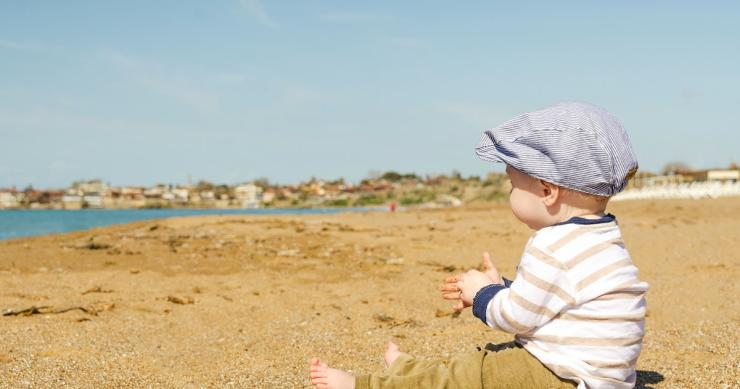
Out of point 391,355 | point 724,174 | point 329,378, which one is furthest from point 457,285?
point 724,174

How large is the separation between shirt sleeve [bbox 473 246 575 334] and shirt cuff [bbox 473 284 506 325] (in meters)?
0.11

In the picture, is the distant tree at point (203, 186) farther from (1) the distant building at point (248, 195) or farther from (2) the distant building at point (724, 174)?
(2) the distant building at point (724, 174)

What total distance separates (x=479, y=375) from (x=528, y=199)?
25.0 inches

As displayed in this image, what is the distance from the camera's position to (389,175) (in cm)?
8431

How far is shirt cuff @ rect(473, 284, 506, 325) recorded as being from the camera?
2186 mm

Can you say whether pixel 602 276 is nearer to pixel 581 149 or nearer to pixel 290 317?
pixel 581 149

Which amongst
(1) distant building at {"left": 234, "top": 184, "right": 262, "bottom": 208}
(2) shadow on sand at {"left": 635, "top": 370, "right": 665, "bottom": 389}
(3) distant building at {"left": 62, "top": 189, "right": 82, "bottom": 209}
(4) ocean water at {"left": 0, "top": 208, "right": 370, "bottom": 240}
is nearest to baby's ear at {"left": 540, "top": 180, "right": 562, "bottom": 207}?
(2) shadow on sand at {"left": 635, "top": 370, "right": 665, "bottom": 389}

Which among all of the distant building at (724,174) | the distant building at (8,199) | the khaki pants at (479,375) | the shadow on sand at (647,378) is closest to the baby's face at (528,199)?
the khaki pants at (479,375)

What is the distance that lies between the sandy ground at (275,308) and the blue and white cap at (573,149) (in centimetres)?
129

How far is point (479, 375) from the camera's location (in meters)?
2.19

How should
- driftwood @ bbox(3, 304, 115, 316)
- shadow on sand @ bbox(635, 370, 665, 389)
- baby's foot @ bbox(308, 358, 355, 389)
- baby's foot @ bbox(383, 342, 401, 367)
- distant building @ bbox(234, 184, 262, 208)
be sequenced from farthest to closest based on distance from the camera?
distant building @ bbox(234, 184, 262, 208)
driftwood @ bbox(3, 304, 115, 316)
shadow on sand @ bbox(635, 370, 665, 389)
baby's foot @ bbox(383, 342, 401, 367)
baby's foot @ bbox(308, 358, 355, 389)

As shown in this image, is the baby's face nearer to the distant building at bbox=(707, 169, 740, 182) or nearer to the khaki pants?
the khaki pants

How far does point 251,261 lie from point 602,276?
5.81 meters

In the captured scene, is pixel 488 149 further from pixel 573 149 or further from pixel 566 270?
pixel 566 270
